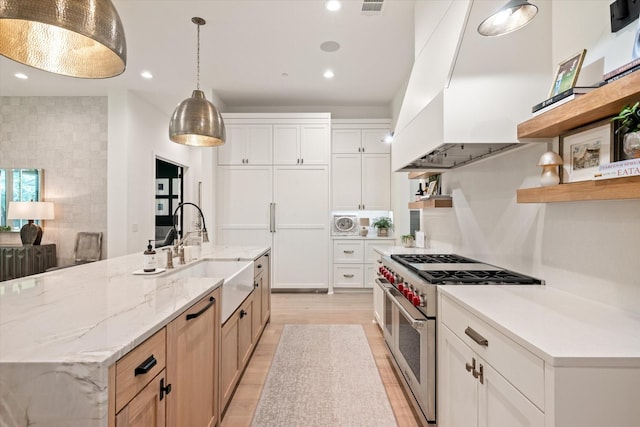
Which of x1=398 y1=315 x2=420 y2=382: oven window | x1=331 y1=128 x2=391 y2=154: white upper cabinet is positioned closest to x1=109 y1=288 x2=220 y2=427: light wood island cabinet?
x1=398 y1=315 x2=420 y2=382: oven window

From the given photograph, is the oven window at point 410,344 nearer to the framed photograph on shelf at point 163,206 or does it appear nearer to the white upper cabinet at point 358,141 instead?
the white upper cabinet at point 358,141

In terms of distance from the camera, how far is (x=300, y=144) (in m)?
4.87

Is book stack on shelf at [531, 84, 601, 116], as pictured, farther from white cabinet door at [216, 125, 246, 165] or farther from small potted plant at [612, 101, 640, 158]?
white cabinet door at [216, 125, 246, 165]

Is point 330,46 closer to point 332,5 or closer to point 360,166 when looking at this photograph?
point 332,5

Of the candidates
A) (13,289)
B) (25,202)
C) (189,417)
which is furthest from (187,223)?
(189,417)

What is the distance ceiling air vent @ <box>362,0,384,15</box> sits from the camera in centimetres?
279

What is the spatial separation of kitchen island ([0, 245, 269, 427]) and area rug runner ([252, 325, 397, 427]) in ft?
3.45

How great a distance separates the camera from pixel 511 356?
1.01m

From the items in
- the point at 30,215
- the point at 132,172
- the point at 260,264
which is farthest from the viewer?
the point at 132,172

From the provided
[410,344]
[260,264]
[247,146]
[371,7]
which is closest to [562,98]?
[410,344]

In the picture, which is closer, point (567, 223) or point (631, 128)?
point (631, 128)

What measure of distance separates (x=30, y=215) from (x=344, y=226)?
15.6ft

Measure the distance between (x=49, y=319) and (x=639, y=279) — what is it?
2108mm

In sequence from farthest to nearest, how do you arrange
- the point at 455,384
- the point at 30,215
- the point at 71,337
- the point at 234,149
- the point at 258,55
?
the point at 234,149
the point at 30,215
the point at 258,55
the point at 455,384
the point at 71,337
